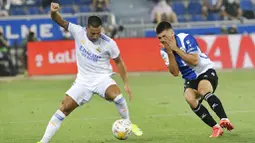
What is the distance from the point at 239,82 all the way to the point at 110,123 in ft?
27.7

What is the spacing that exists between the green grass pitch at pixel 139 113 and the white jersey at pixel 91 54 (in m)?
1.16

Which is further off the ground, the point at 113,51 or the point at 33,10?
the point at 113,51

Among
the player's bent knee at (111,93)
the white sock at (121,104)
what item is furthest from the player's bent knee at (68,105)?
the white sock at (121,104)

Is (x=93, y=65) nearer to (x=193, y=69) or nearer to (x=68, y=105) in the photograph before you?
(x=68, y=105)

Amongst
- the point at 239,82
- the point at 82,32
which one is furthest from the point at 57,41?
the point at 82,32

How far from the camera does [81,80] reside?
10.3 meters

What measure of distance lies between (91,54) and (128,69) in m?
14.4

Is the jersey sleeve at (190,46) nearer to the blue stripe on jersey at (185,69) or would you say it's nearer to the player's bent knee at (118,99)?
the blue stripe on jersey at (185,69)

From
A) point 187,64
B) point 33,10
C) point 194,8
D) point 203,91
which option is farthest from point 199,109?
point 194,8

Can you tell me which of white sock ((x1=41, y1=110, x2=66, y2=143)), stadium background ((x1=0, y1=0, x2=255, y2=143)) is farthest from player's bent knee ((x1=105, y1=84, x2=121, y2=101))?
stadium background ((x1=0, y1=0, x2=255, y2=143))

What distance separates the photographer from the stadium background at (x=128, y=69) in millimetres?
12047

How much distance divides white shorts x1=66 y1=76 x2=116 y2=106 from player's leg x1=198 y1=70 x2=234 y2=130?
1.52 metres

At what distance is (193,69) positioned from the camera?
10.8 m

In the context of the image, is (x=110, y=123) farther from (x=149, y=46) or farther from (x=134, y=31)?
(x=134, y=31)
